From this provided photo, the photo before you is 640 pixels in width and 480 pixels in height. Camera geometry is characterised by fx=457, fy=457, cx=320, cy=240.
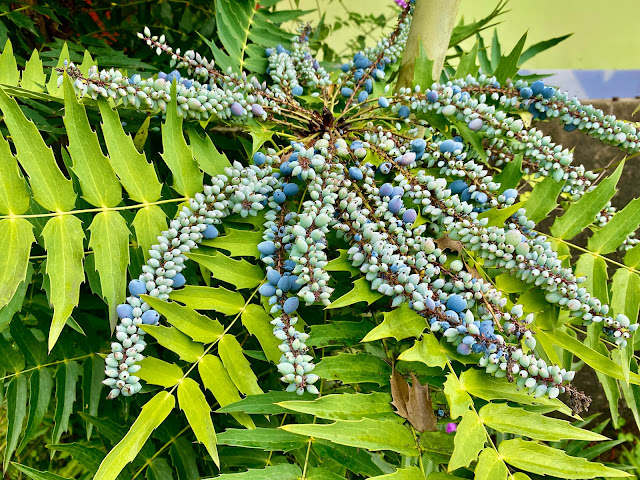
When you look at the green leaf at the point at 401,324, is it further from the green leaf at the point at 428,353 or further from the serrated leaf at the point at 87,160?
the serrated leaf at the point at 87,160

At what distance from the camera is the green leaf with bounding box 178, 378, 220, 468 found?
465mm

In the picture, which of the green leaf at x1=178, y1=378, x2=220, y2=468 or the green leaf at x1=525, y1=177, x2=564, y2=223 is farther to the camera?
the green leaf at x1=525, y1=177, x2=564, y2=223

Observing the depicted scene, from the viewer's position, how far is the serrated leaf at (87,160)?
19.4 inches

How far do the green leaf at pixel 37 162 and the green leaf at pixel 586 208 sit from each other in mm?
610

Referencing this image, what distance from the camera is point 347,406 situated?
0.46 metres

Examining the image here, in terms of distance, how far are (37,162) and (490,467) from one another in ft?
1.83

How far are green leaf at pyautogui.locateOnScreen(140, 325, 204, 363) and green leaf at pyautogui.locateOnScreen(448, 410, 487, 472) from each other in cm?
28

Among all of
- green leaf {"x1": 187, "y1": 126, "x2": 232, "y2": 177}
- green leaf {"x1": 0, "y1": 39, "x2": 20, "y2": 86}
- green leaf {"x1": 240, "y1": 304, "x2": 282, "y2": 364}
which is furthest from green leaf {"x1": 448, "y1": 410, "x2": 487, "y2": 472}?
green leaf {"x1": 0, "y1": 39, "x2": 20, "y2": 86}

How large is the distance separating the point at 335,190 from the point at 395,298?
0.48ft

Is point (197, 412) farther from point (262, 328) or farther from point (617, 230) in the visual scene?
point (617, 230)

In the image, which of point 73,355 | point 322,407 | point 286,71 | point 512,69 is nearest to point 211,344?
point 322,407

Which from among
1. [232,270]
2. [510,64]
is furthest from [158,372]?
[510,64]

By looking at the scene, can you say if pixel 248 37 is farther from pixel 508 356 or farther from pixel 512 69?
pixel 508 356

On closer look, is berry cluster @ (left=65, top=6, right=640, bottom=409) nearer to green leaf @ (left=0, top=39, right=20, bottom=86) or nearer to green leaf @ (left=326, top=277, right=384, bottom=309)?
green leaf @ (left=326, top=277, right=384, bottom=309)
